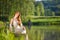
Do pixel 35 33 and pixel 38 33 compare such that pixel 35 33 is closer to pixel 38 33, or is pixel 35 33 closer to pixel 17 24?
pixel 38 33

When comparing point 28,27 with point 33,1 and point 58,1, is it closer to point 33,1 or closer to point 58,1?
point 33,1

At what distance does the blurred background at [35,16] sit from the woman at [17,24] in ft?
0.12

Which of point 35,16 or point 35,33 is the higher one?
point 35,16

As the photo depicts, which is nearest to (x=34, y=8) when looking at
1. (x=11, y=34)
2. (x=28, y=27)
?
(x=28, y=27)

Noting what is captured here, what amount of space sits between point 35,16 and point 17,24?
0.21 meters

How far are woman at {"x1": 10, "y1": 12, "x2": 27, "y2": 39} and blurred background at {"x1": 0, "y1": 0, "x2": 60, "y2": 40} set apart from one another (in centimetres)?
4

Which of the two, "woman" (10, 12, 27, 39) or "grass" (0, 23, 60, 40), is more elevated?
"woman" (10, 12, 27, 39)

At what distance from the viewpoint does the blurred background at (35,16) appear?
223 centimetres

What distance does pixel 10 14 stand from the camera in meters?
2.26

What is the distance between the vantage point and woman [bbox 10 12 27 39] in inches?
88.4

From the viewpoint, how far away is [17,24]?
2.26 metres

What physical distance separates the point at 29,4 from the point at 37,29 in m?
0.28

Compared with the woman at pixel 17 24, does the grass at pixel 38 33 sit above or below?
below

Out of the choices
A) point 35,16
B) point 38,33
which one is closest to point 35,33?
point 38,33
